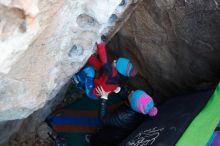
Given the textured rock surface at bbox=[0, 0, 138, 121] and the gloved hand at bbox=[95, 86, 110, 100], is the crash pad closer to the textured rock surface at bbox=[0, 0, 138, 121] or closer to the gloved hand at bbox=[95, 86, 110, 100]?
the gloved hand at bbox=[95, 86, 110, 100]

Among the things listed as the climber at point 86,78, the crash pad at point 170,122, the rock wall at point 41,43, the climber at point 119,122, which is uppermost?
the rock wall at point 41,43

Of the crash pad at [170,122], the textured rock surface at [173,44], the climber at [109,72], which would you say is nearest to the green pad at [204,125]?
the crash pad at [170,122]

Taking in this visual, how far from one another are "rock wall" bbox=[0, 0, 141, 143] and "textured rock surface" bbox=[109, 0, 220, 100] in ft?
0.82

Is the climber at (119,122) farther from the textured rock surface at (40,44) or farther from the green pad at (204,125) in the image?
the textured rock surface at (40,44)

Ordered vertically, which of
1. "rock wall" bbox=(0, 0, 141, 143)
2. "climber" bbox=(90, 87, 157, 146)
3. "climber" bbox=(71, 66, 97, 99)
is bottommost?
"climber" bbox=(90, 87, 157, 146)

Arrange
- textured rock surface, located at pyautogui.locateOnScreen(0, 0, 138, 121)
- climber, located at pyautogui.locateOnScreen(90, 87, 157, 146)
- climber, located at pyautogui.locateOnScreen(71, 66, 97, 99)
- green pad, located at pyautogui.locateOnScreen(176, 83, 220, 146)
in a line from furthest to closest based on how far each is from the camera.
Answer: climber, located at pyautogui.locateOnScreen(90, 87, 157, 146) → climber, located at pyautogui.locateOnScreen(71, 66, 97, 99) → green pad, located at pyautogui.locateOnScreen(176, 83, 220, 146) → textured rock surface, located at pyautogui.locateOnScreen(0, 0, 138, 121)

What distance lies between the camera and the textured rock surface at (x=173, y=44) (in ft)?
4.95

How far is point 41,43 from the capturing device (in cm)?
103

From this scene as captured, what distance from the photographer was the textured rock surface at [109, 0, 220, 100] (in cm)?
151

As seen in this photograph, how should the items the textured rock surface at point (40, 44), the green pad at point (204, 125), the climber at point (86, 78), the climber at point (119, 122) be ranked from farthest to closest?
the climber at point (119, 122) → the climber at point (86, 78) → the green pad at point (204, 125) → the textured rock surface at point (40, 44)

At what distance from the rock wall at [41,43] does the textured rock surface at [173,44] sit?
0.25m

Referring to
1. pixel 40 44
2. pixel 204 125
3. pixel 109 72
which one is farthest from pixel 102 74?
pixel 40 44

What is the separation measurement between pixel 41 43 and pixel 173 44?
30.3 inches

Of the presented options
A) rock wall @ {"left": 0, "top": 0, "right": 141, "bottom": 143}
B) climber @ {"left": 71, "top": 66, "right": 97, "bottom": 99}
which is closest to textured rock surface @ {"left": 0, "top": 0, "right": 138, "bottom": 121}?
rock wall @ {"left": 0, "top": 0, "right": 141, "bottom": 143}
